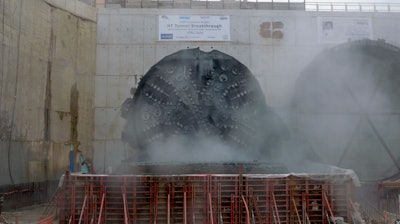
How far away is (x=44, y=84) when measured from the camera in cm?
1034

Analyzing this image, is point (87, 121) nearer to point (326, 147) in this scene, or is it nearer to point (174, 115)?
point (174, 115)

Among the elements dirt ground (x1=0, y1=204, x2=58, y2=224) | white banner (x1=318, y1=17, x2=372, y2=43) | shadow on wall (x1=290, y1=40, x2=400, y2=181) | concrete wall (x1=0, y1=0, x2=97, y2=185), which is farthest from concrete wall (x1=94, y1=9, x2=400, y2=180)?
dirt ground (x1=0, y1=204, x2=58, y2=224)

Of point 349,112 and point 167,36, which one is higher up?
point 167,36

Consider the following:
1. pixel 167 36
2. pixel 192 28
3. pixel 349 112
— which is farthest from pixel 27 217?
pixel 349 112

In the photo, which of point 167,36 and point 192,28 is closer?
point 167,36

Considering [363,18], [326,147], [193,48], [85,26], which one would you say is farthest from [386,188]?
[85,26]

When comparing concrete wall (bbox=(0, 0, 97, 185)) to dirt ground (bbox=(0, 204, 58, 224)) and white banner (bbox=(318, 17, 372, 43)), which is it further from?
white banner (bbox=(318, 17, 372, 43))

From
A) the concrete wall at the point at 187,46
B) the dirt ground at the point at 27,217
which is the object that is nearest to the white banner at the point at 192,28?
the concrete wall at the point at 187,46

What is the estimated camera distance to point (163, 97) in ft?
36.0

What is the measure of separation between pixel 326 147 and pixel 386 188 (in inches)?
86.4

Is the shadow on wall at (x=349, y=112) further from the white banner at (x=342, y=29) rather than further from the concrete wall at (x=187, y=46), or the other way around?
the white banner at (x=342, y=29)

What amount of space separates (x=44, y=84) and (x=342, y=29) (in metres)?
8.60

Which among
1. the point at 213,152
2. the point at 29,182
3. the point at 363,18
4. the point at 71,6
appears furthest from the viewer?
the point at 363,18

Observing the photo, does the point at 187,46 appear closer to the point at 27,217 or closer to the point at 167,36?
the point at 167,36
